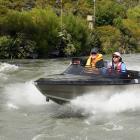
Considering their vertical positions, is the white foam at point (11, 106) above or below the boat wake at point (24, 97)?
below

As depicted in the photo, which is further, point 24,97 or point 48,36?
point 48,36

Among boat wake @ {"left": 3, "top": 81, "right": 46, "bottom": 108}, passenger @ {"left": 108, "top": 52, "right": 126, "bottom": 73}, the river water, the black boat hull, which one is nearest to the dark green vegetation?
boat wake @ {"left": 3, "top": 81, "right": 46, "bottom": 108}

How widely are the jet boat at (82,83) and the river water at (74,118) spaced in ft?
0.70

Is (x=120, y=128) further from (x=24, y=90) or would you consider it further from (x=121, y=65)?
(x=24, y=90)

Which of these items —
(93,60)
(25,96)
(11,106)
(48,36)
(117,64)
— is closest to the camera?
(117,64)

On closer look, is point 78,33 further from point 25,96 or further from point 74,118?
point 74,118

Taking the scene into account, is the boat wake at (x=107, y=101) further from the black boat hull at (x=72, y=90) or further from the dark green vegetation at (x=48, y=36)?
the dark green vegetation at (x=48, y=36)

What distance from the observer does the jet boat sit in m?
14.6

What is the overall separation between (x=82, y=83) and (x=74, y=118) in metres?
1.04

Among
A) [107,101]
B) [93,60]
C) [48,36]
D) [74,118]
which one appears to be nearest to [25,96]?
[93,60]

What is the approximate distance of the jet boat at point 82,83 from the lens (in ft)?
48.0

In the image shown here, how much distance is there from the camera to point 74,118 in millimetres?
14875

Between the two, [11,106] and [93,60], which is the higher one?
[93,60]

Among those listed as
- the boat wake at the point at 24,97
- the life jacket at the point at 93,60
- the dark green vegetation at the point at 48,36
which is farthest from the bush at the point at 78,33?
the life jacket at the point at 93,60
